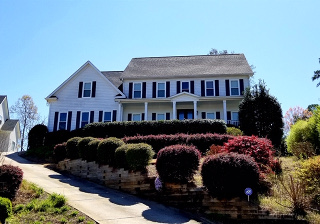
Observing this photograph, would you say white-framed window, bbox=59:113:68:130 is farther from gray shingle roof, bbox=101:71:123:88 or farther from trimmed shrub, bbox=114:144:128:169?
trimmed shrub, bbox=114:144:128:169

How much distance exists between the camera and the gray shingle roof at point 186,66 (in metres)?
27.4

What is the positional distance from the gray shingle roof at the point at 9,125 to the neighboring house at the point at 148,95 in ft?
47.2

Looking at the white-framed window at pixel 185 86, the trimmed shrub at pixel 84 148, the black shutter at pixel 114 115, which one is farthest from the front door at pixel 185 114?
the trimmed shrub at pixel 84 148

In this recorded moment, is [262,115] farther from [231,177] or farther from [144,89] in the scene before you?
[231,177]

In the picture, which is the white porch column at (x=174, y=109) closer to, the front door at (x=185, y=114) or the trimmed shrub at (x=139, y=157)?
the front door at (x=185, y=114)

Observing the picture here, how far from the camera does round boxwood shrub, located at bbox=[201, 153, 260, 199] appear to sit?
7.85m

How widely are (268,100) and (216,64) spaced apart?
10136 millimetres

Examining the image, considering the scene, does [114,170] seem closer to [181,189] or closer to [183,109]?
[181,189]

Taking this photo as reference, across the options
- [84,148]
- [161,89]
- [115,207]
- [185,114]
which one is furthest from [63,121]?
[115,207]

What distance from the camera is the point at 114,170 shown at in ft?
38.9

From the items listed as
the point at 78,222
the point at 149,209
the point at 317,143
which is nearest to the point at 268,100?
the point at 317,143

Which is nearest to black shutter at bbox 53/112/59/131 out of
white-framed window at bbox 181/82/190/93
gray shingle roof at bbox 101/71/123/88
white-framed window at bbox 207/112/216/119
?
gray shingle roof at bbox 101/71/123/88

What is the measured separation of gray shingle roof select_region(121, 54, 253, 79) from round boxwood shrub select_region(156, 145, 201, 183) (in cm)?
1869

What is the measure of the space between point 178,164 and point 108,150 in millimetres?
4755
